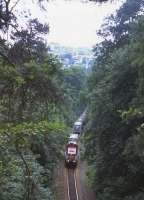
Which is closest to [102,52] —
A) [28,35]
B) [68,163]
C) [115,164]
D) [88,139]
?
[68,163]

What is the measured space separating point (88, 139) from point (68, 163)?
9.79 meters

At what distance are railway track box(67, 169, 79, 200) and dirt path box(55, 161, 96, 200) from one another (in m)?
0.24

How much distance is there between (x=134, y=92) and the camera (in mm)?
22359

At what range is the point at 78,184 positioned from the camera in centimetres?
3125

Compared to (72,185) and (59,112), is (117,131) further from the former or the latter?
(59,112)

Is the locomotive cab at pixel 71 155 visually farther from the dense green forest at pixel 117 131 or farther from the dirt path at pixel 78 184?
the dense green forest at pixel 117 131

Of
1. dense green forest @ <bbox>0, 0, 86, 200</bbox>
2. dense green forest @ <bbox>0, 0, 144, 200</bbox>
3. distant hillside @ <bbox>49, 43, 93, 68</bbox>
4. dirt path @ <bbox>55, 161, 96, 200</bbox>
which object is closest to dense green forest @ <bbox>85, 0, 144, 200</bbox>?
dense green forest @ <bbox>0, 0, 144, 200</bbox>

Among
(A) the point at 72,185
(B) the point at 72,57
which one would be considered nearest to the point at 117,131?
(A) the point at 72,185

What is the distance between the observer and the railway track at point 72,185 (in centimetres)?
2798

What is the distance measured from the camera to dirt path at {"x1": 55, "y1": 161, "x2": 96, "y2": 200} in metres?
28.0

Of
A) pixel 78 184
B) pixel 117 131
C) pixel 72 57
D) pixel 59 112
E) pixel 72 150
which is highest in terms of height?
pixel 72 57

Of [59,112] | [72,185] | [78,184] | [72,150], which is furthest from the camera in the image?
[72,150]

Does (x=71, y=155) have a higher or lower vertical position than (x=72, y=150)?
lower

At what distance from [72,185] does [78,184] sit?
74 centimetres
